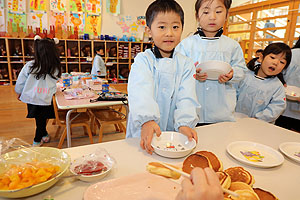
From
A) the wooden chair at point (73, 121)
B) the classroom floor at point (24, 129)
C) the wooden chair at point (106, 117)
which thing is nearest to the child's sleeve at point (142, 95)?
the wooden chair at point (106, 117)

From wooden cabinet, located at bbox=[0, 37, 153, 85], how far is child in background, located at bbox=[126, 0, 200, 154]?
170 inches

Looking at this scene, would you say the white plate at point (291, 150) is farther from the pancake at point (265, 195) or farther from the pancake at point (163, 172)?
the pancake at point (163, 172)

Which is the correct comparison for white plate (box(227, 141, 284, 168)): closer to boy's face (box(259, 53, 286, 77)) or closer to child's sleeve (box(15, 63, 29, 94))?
boy's face (box(259, 53, 286, 77))

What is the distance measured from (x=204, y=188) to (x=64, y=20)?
7.35 metres

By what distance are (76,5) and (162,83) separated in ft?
21.9

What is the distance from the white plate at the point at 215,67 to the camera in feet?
4.00

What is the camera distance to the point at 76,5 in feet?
21.4

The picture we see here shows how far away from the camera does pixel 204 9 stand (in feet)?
4.19

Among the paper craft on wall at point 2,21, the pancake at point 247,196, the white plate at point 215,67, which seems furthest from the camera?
the paper craft on wall at point 2,21

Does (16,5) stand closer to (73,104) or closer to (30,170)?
(73,104)

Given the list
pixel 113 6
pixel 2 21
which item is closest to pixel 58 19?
pixel 2 21

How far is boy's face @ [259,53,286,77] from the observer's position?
185 cm

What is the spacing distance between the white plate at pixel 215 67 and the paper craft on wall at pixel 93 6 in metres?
6.56

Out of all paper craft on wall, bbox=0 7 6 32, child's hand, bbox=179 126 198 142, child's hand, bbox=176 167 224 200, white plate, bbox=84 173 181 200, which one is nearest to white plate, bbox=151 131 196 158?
child's hand, bbox=179 126 198 142
